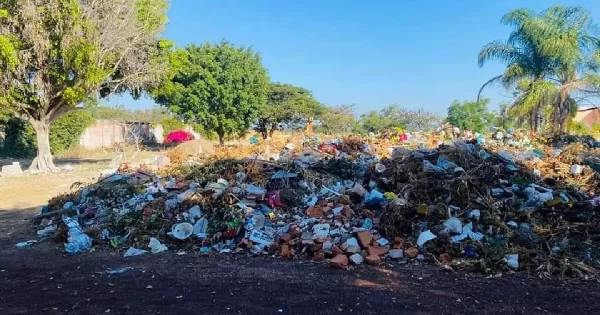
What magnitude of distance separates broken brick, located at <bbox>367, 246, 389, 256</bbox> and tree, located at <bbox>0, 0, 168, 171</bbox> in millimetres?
10441

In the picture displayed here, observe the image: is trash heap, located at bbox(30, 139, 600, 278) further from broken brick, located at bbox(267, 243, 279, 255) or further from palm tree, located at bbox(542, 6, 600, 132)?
palm tree, located at bbox(542, 6, 600, 132)

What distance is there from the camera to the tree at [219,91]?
67.6ft

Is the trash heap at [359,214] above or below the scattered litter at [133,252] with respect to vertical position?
above

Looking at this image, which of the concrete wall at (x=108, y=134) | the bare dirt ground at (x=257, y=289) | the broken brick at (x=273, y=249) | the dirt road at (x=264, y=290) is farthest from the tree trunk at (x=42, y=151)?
the broken brick at (x=273, y=249)

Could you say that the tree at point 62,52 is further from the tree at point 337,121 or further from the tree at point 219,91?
the tree at point 337,121

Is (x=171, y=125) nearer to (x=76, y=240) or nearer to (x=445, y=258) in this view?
(x=76, y=240)

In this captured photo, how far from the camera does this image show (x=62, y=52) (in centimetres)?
1177

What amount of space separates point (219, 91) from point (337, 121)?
9222 millimetres

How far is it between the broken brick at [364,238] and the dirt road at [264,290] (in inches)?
15.1

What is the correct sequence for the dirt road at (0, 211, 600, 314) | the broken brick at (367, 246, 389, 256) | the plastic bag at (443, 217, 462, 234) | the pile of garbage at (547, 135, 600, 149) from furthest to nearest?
1. the pile of garbage at (547, 135, 600, 149)
2. the plastic bag at (443, 217, 462, 234)
3. the broken brick at (367, 246, 389, 256)
4. the dirt road at (0, 211, 600, 314)

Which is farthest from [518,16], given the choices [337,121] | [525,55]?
[337,121]

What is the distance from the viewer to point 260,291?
3.56 meters

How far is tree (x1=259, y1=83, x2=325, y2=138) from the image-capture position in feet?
82.4

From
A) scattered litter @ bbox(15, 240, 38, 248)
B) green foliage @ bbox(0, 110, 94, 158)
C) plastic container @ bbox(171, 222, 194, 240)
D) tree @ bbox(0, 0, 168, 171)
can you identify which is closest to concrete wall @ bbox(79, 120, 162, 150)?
green foliage @ bbox(0, 110, 94, 158)
